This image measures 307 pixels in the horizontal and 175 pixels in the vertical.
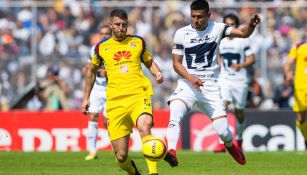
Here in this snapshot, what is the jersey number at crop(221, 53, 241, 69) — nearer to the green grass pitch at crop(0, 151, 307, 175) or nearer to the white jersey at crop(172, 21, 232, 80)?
the green grass pitch at crop(0, 151, 307, 175)

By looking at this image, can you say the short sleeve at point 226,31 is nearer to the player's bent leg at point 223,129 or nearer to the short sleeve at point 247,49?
the player's bent leg at point 223,129

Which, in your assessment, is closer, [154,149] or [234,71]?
[154,149]

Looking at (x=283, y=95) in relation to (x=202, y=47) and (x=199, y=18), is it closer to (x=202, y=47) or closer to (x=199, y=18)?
(x=202, y=47)

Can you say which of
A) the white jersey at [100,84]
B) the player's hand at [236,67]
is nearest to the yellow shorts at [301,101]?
the player's hand at [236,67]

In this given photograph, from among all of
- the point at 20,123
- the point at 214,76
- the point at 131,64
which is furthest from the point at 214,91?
the point at 20,123

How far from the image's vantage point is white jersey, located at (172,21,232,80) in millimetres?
13055

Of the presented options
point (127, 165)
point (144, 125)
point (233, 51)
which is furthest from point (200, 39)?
point (233, 51)

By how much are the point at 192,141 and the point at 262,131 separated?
178 centimetres

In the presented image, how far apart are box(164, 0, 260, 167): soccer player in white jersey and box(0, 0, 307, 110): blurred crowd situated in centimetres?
930

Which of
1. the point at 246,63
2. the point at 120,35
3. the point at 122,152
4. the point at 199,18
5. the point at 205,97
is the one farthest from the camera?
the point at 246,63

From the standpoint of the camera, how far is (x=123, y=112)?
37.3ft

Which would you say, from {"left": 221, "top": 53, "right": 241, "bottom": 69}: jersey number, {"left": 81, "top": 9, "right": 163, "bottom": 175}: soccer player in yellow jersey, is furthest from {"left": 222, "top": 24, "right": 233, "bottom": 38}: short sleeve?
{"left": 221, "top": 53, "right": 241, "bottom": 69}: jersey number

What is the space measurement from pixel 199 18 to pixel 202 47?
1.74ft

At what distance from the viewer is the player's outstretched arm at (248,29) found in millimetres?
11977
